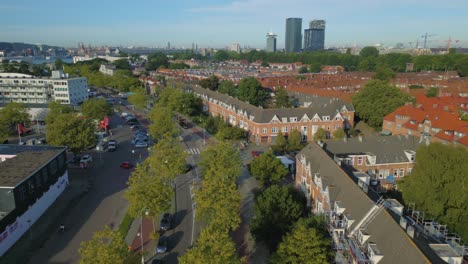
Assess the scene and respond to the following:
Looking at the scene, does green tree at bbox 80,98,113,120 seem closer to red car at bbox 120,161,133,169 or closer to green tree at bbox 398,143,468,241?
red car at bbox 120,161,133,169

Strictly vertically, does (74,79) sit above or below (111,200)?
above

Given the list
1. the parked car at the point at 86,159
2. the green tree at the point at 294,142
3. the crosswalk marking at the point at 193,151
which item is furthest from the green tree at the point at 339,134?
the parked car at the point at 86,159

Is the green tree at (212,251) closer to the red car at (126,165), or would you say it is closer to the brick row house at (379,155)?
the brick row house at (379,155)

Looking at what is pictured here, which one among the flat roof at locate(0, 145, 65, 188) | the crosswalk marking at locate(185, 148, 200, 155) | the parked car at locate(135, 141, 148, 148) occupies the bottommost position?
the crosswalk marking at locate(185, 148, 200, 155)

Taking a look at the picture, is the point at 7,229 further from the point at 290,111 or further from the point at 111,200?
the point at 290,111

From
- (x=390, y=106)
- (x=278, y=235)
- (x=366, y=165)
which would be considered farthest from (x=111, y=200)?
(x=390, y=106)

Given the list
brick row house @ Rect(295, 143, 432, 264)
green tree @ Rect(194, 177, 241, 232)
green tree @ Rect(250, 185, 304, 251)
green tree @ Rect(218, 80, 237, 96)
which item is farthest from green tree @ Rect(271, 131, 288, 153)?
green tree @ Rect(218, 80, 237, 96)
